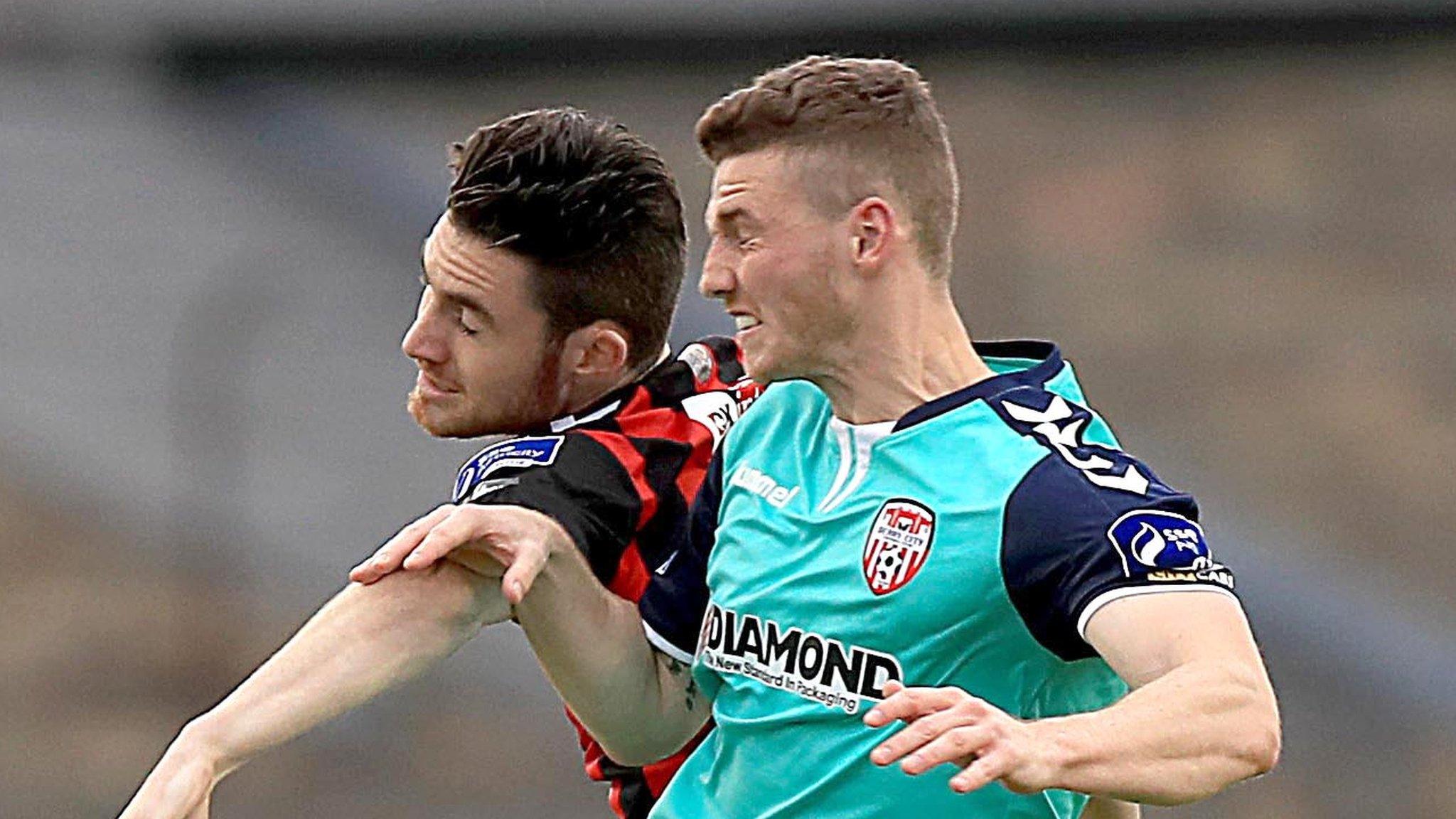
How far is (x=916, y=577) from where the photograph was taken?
8.59ft

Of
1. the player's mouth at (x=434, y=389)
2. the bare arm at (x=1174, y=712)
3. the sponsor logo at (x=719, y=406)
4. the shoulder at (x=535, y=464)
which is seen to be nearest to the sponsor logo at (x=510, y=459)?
the shoulder at (x=535, y=464)

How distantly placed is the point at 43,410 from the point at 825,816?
21.1ft

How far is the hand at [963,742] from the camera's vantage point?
2137 millimetres

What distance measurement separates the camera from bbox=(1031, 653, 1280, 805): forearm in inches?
87.6

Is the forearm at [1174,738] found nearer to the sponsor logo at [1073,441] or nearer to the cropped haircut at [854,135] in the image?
the sponsor logo at [1073,441]

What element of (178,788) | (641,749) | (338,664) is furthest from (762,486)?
(178,788)

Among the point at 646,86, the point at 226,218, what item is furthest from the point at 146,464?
the point at 646,86

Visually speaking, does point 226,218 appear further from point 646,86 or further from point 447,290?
point 447,290

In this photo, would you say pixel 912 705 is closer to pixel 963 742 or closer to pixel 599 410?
pixel 963 742

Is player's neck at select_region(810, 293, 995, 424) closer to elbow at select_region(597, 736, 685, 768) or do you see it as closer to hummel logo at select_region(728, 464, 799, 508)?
hummel logo at select_region(728, 464, 799, 508)

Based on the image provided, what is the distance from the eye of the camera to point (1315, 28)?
314 inches

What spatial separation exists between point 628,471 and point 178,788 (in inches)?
27.9

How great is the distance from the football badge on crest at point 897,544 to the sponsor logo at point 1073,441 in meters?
0.15

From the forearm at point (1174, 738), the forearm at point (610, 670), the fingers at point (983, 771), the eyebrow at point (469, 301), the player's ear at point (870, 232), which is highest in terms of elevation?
the player's ear at point (870, 232)
